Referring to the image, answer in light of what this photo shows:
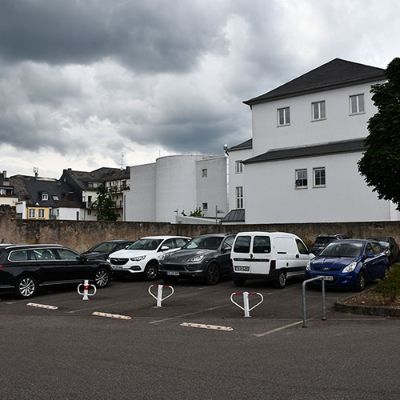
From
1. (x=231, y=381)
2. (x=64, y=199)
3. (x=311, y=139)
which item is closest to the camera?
(x=231, y=381)

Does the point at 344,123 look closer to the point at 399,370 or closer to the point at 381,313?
the point at 381,313

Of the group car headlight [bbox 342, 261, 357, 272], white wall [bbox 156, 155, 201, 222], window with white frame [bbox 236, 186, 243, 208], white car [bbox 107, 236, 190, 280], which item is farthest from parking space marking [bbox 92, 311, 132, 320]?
white wall [bbox 156, 155, 201, 222]

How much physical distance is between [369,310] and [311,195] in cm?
2824

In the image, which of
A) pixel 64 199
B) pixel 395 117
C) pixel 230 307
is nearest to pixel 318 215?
pixel 395 117

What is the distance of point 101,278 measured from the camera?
1806 centimetres

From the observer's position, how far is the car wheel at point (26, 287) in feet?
50.7

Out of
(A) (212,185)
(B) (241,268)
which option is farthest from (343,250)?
(A) (212,185)

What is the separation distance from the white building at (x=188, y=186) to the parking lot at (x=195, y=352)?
59470 mm

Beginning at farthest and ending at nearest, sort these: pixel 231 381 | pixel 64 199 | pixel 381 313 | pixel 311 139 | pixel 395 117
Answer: pixel 64 199 → pixel 311 139 → pixel 395 117 → pixel 381 313 → pixel 231 381

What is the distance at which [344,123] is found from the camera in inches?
1628

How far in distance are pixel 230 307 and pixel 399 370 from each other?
6.72 m

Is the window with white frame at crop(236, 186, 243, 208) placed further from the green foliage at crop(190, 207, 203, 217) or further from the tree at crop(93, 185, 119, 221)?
the tree at crop(93, 185, 119, 221)

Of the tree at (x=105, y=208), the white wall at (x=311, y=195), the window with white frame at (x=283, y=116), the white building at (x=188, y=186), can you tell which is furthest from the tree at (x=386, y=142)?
the tree at (x=105, y=208)

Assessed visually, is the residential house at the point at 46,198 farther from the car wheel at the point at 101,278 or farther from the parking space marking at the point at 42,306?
the parking space marking at the point at 42,306
